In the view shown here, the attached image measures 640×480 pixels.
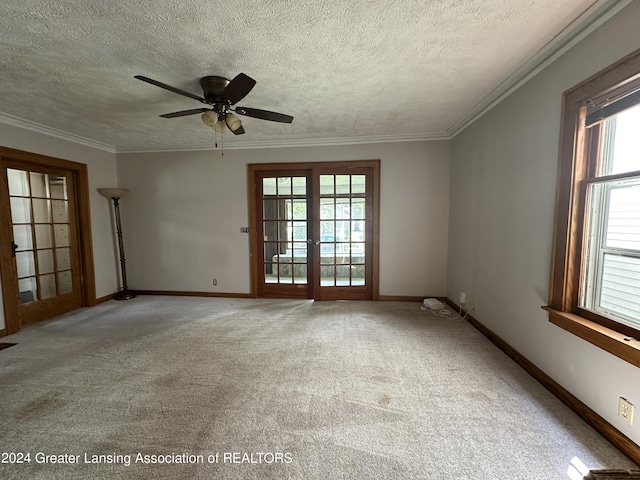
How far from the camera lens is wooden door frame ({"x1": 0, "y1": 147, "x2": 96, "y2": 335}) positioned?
303 centimetres

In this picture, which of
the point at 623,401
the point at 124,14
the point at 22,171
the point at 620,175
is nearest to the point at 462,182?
the point at 620,175

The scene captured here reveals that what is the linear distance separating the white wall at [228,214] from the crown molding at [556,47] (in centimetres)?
128

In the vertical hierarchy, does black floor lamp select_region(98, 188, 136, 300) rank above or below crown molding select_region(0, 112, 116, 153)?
below

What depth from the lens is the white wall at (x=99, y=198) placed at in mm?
3609

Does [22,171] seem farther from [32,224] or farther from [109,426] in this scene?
[109,426]

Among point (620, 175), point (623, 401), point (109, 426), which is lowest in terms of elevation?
point (109, 426)

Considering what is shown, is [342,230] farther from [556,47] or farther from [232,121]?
[556,47]

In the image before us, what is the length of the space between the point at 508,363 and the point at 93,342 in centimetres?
408

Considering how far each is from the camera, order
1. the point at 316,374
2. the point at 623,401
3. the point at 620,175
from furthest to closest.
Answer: the point at 316,374 → the point at 620,175 → the point at 623,401

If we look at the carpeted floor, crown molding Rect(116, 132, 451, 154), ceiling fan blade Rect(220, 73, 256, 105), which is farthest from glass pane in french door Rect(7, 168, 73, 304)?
ceiling fan blade Rect(220, 73, 256, 105)

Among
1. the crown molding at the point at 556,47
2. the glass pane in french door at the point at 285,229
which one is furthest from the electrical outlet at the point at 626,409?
the glass pane in french door at the point at 285,229

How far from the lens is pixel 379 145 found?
13.0 feet

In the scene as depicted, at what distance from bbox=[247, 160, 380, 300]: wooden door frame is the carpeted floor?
1.21m

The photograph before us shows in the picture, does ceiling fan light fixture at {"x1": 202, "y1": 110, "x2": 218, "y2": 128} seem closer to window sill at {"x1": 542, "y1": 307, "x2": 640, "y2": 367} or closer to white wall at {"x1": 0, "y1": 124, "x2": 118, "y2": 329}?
white wall at {"x1": 0, "y1": 124, "x2": 118, "y2": 329}
